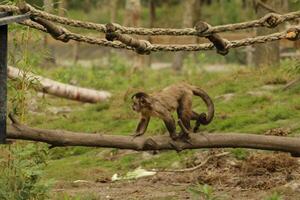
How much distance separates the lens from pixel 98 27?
6.94m

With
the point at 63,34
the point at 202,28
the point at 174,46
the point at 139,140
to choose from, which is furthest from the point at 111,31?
the point at 139,140

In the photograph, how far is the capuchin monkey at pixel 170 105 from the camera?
25.9 ft

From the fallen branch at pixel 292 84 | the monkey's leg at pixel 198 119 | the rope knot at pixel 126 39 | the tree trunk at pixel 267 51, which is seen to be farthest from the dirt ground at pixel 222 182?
the tree trunk at pixel 267 51

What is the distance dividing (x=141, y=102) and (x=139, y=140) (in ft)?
4.21

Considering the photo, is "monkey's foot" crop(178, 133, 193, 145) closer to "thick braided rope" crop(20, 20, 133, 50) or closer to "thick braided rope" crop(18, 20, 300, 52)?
"thick braided rope" crop(18, 20, 300, 52)

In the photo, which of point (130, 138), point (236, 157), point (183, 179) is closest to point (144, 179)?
point (183, 179)

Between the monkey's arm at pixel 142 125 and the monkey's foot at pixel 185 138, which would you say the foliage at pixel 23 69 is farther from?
the monkey's foot at pixel 185 138

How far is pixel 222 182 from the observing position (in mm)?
9062

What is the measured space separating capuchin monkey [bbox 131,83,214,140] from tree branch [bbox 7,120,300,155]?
0.84m

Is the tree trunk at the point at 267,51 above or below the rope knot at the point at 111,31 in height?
below

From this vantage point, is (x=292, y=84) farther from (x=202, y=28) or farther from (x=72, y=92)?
(x=202, y=28)

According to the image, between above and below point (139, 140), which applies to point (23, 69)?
above

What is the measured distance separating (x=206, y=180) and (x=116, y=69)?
39.6 ft

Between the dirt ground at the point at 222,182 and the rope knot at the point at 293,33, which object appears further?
the dirt ground at the point at 222,182
